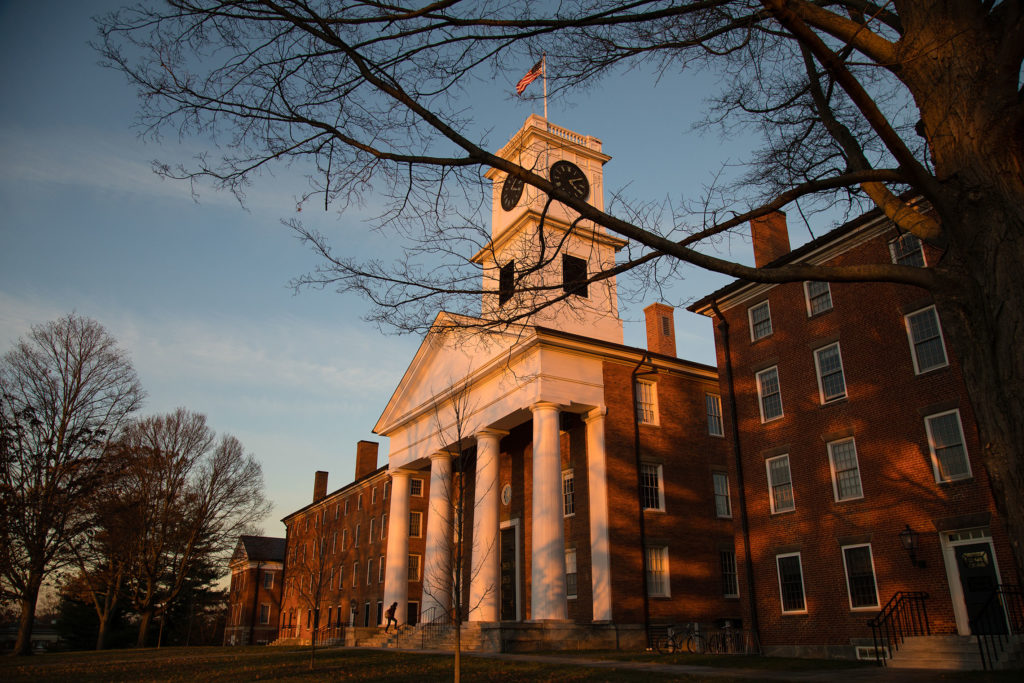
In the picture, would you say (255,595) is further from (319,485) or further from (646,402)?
(646,402)

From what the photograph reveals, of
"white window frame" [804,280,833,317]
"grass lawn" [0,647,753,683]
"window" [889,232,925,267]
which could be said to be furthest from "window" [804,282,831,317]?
"grass lawn" [0,647,753,683]

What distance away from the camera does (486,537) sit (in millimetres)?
28016

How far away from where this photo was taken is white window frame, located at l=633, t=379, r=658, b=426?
28906 millimetres

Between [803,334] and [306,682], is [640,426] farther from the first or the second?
[306,682]

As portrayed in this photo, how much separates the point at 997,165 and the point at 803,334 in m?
15.9

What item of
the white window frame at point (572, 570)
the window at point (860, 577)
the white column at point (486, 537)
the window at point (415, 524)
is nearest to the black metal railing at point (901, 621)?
the window at point (860, 577)

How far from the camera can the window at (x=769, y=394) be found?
73.8 feet

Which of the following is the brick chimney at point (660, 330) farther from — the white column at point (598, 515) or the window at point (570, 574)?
the window at point (570, 574)

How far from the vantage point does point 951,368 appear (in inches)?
688

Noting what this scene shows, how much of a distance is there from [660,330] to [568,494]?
33.5ft

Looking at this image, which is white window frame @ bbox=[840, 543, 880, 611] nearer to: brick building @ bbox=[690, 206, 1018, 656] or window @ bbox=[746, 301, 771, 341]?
brick building @ bbox=[690, 206, 1018, 656]

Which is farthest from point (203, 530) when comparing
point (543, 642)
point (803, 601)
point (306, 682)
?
point (803, 601)

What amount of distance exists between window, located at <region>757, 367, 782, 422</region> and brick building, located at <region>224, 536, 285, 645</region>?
6421cm

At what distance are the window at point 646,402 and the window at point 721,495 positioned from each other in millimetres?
3794
